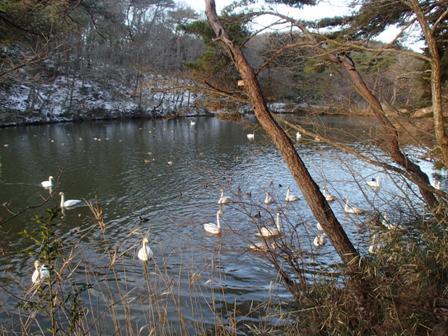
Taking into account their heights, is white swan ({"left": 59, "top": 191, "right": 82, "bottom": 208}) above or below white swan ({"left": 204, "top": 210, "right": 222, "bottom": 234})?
below

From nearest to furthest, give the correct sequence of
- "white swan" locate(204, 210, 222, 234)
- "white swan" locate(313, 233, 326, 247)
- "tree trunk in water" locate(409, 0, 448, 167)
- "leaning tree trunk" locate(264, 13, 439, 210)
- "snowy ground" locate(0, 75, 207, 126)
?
"tree trunk in water" locate(409, 0, 448, 167) < "leaning tree trunk" locate(264, 13, 439, 210) < "white swan" locate(313, 233, 326, 247) < "white swan" locate(204, 210, 222, 234) < "snowy ground" locate(0, 75, 207, 126)

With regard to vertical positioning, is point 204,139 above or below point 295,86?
below

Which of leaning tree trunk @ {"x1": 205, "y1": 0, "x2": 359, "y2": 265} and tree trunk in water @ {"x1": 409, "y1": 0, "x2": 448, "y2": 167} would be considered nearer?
tree trunk in water @ {"x1": 409, "y1": 0, "x2": 448, "y2": 167}

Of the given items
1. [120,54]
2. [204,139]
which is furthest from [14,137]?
[120,54]

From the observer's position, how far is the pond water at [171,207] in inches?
213

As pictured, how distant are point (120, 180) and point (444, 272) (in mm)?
13782

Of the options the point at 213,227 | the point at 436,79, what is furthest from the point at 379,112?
the point at 213,227

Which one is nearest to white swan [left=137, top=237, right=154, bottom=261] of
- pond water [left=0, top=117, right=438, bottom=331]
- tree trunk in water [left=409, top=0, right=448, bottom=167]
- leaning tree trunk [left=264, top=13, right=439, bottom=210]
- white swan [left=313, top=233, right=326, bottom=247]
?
pond water [left=0, top=117, right=438, bottom=331]

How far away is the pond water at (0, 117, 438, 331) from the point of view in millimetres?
5406

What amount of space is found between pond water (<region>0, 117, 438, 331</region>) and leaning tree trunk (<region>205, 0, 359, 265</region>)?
357 millimetres

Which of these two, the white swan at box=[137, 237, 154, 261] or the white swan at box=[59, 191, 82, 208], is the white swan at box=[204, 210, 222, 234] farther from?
the white swan at box=[59, 191, 82, 208]

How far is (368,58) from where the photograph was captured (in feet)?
16.0

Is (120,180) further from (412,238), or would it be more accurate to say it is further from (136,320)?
(412,238)

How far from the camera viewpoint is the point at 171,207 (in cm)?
1259
